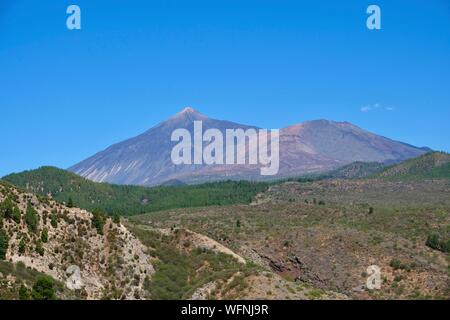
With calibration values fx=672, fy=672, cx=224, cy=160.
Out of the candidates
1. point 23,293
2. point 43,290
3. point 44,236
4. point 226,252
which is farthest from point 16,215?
point 226,252

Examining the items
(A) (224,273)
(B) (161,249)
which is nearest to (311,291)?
(A) (224,273)

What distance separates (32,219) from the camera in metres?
54.9

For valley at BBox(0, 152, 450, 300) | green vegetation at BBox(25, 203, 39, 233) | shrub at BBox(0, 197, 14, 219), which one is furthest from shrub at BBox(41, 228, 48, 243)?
shrub at BBox(0, 197, 14, 219)

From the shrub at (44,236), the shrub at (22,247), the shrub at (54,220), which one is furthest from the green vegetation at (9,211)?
the shrub at (22,247)

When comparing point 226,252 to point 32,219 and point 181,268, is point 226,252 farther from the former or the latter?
point 32,219

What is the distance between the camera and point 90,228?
5912 cm

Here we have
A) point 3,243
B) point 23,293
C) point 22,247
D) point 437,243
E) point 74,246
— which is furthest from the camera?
point 437,243

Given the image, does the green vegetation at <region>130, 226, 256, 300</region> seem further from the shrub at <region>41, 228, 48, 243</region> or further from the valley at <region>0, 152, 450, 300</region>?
the shrub at <region>41, 228, 48, 243</region>

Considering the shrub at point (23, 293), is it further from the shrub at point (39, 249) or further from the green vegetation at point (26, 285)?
the shrub at point (39, 249)

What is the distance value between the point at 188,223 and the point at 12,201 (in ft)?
152

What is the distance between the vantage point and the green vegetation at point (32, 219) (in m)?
54.5

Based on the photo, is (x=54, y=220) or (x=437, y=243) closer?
(x=54, y=220)

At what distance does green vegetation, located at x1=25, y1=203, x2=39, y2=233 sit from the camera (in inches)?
2147
